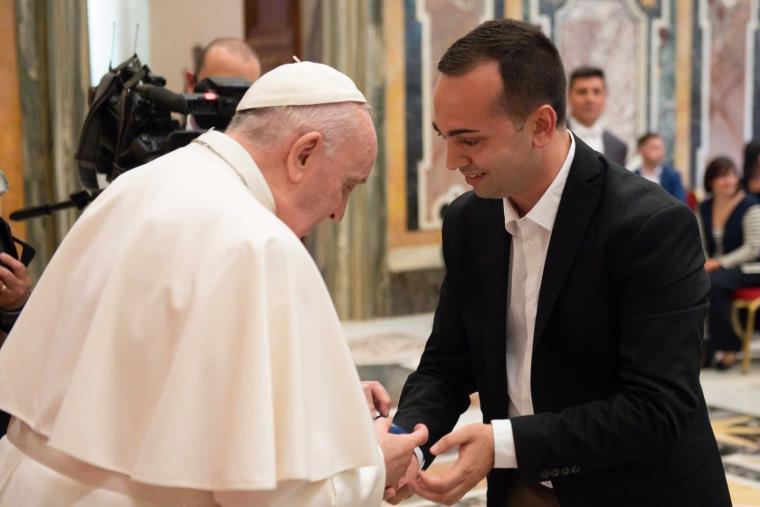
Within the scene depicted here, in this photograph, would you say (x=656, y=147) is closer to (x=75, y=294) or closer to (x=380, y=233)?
(x=380, y=233)

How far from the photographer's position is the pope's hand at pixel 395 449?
7.33ft

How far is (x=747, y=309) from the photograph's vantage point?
7.73 meters

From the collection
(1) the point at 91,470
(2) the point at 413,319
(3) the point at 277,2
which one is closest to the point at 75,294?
(1) the point at 91,470

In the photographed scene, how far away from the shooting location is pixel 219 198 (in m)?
1.91

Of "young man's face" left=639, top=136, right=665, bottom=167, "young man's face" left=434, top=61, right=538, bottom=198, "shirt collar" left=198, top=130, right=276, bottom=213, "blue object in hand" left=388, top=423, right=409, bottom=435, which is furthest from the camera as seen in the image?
"young man's face" left=639, top=136, right=665, bottom=167

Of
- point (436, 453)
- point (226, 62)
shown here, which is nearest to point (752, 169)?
point (226, 62)

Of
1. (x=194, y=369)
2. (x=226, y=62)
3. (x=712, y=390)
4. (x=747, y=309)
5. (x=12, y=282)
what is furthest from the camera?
(x=747, y=309)

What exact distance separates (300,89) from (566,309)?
A: 0.73 meters

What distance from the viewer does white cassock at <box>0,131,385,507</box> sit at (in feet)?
5.92

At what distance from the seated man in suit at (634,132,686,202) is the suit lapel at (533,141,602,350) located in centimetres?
655

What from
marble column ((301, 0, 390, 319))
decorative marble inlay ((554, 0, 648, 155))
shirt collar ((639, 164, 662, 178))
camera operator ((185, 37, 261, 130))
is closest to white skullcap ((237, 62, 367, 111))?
camera operator ((185, 37, 261, 130))

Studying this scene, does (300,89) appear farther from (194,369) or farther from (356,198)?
(356,198)

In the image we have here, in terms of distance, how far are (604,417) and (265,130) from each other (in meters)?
0.90

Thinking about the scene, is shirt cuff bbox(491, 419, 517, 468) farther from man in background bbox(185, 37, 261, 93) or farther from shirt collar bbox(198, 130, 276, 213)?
man in background bbox(185, 37, 261, 93)
